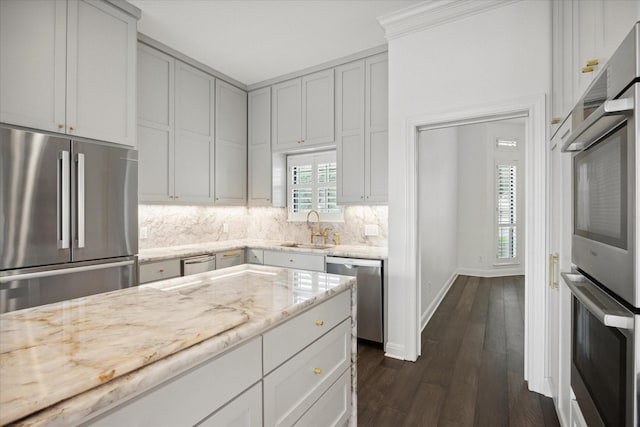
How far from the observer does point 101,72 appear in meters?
2.59

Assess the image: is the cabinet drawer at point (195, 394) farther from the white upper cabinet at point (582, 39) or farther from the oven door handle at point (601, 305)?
the white upper cabinet at point (582, 39)

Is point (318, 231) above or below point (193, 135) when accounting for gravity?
below

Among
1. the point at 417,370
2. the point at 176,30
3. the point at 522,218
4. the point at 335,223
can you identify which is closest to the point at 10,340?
the point at 417,370

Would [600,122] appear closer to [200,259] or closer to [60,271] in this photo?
[60,271]

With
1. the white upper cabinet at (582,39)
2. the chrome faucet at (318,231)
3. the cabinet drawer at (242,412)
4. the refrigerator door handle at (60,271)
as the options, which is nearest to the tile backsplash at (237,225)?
the chrome faucet at (318,231)

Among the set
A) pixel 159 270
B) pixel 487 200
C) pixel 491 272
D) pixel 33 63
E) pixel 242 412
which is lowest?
pixel 491 272

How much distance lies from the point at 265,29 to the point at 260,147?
152 cm

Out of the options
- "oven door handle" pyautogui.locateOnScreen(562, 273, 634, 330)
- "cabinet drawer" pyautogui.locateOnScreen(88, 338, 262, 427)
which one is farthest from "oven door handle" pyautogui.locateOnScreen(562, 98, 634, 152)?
"cabinet drawer" pyautogui.locateOnScreen(88, 338, 262, 427)

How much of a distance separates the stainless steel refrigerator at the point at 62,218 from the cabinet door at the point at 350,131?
6.67ft

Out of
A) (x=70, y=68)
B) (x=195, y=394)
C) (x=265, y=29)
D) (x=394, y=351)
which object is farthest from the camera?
(x=265, y=29)

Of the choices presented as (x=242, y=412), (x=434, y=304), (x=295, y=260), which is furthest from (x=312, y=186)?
(x=242, y=412)

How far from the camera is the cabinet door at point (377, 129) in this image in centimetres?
333

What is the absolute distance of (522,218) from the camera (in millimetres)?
6660

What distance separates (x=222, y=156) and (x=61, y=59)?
1861 millimetres
